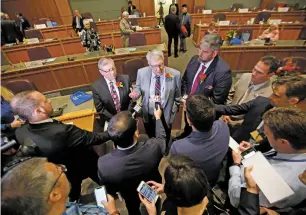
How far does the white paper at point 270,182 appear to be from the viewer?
3.83 feet

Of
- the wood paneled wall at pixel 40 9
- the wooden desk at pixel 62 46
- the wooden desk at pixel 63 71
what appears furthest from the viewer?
the wood paneled wall at pixel 40 9

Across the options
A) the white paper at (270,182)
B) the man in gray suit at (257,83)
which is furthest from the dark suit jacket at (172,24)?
the white paper at (270,182)

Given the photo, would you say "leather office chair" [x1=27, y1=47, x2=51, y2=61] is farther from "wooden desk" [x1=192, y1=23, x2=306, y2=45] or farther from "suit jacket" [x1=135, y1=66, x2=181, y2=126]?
"wooden desk" [x1=192, y1=23, x2=306, y2=45]

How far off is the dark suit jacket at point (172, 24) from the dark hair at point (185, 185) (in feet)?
19.0

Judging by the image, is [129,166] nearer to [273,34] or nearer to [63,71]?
[63,71]

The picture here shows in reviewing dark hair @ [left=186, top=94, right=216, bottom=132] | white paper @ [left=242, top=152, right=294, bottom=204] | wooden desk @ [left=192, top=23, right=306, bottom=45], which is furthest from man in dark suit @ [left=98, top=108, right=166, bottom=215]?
wooden desk @ [left=192, top=23, right=306, bottom=45]

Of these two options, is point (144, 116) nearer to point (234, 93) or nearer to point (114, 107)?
point (114, 107)

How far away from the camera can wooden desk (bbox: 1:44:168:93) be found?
449cm

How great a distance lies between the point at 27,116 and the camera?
5.23 feet

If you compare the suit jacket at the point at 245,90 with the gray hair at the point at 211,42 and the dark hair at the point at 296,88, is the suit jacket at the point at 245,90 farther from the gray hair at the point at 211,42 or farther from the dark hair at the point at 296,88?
the gray hair at the point at 211,42

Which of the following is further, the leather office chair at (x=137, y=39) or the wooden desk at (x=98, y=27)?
the wooden desk at (x=98, y=27)

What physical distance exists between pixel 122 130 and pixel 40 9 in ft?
38.1

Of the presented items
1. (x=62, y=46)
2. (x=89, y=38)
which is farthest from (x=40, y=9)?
(x=89, y=38)

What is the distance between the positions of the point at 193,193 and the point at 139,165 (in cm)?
59
